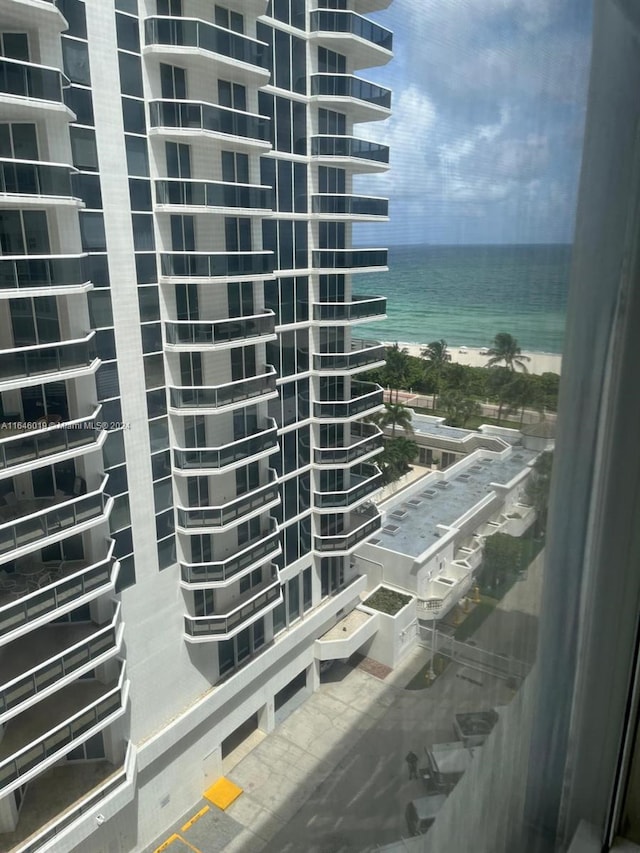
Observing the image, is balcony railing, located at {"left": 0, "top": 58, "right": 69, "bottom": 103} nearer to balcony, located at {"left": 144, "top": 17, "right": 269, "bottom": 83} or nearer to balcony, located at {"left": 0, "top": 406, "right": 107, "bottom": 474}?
balcony, located at {"left": 144, "top": 17, "right": 269, "bottom": 83}

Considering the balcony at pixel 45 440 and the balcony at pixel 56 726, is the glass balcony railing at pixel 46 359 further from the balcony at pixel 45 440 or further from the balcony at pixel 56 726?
the balcony at pixel 56 726

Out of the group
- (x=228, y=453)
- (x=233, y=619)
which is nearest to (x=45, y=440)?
(x=228, y=453)

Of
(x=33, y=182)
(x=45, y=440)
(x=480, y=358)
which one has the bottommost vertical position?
(x=45, y=440)

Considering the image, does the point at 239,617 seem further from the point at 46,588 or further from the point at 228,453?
the point at 46,588

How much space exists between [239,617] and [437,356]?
3.11 meters

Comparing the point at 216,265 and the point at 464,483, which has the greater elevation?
the point at 216,265

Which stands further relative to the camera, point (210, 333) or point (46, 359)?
point (210, 333)

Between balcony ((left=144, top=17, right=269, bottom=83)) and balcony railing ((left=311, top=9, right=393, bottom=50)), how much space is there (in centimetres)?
27

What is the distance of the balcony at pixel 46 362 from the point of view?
198 centimetres

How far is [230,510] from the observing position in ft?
9.96

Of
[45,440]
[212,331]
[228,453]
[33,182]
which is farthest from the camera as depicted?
[228,453]

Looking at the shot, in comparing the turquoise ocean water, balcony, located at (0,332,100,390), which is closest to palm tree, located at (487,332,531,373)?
the turquoise ocean water

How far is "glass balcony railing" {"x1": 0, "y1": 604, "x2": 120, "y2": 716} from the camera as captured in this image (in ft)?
7.19

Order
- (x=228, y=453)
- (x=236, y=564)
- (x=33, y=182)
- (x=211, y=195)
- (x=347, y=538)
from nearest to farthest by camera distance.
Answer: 1. (x=33, y=182)
2. (x=211, y=195)
3. (x=228, y=453)
4. (x=236, y=564)
5. (x=347, y=538)
